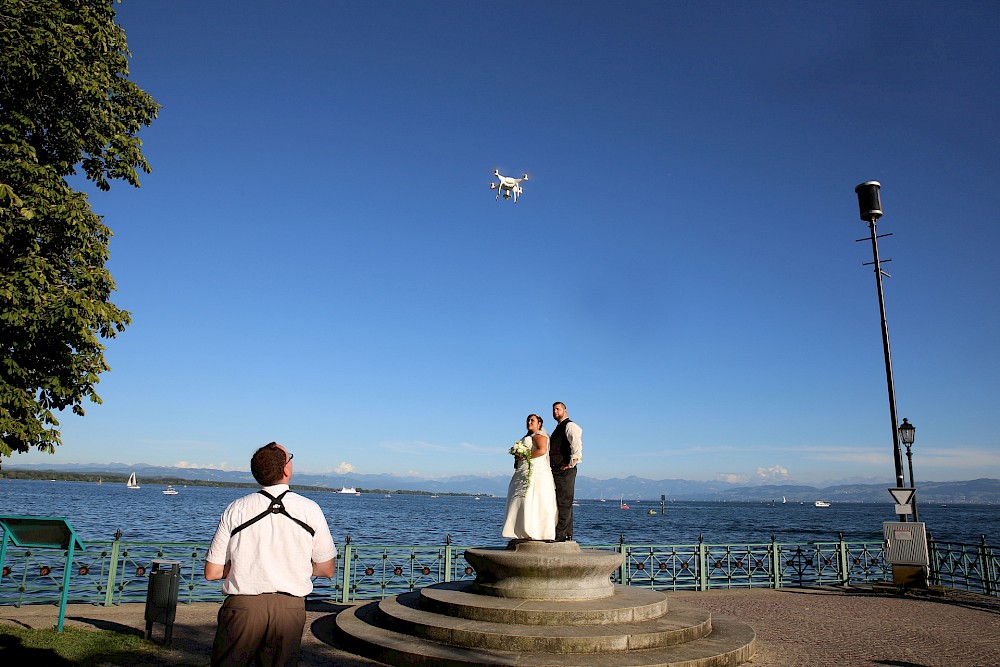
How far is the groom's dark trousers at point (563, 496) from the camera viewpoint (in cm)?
1040

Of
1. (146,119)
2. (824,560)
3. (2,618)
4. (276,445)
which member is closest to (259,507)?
(276,445)

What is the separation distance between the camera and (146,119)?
42.7ft

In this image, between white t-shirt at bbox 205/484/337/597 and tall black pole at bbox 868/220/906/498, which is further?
tall black pole at bbox 868/220/906/498

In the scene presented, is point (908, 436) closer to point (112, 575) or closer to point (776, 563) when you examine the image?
point (776, 563)

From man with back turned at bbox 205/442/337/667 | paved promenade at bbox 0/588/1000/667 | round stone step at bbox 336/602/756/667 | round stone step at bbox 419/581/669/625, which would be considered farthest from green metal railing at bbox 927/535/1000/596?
man with back turned at bbox 205/442/337/667

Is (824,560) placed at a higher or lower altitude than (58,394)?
lower

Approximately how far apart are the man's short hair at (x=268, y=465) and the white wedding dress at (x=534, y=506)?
6.23 metres

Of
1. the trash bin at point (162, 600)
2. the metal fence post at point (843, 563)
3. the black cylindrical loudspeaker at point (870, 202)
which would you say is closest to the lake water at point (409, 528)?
the metal fence post at point (843, 563)

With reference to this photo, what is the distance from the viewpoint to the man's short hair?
4004 millimetres

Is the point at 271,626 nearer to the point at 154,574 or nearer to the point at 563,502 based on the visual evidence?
Result: the point at 154,574

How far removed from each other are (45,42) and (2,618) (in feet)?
29.7

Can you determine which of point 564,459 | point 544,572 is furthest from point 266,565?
point 564,459

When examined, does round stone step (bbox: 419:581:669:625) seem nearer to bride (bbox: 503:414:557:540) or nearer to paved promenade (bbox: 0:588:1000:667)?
paved promenade (bbox: 0:588:1000:667)

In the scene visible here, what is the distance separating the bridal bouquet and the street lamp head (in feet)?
42.4
